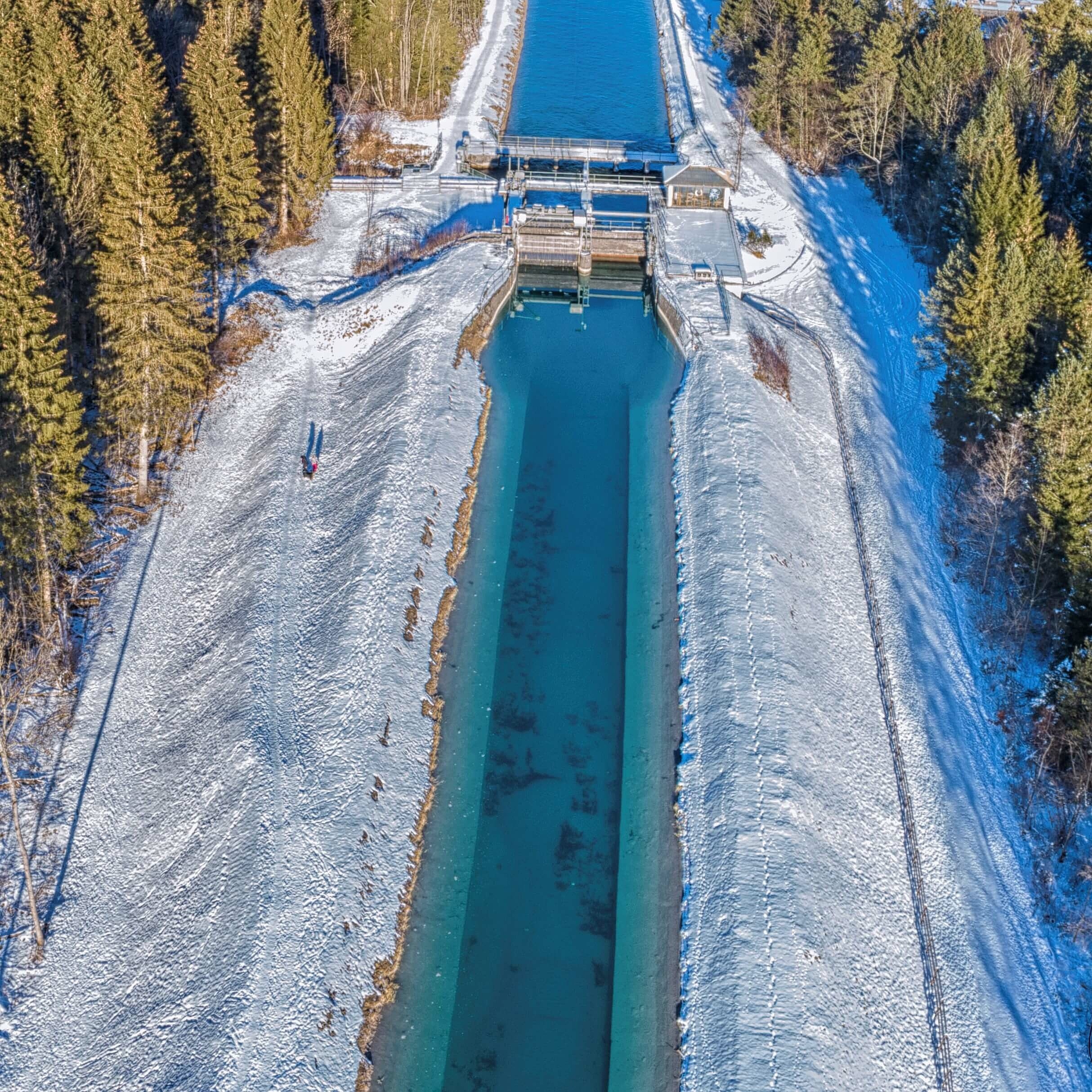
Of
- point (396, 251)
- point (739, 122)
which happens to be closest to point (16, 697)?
point (396, 251)

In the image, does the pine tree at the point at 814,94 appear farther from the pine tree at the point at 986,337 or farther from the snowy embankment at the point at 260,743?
the snowy embankment at the point at 260,743

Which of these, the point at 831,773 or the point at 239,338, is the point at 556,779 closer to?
the point at 831,773

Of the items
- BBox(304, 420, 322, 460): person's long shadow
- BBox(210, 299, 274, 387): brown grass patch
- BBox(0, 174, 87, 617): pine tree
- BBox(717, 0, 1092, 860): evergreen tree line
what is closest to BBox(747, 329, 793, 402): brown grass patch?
BBox(717, 0, 1092, 860): evergreen tree line

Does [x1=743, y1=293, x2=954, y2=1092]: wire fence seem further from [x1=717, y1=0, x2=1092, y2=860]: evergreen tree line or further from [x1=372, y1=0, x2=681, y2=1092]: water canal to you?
[x1=372, y1=0, x2=681, y2=1092]: water canal

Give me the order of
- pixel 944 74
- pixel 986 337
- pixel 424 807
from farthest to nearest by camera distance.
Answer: pixel 944 74, pixel 986 337, pixel 424 807

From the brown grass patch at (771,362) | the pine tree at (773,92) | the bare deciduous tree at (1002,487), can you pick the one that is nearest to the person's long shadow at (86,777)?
the brown grass patch at (771,362)

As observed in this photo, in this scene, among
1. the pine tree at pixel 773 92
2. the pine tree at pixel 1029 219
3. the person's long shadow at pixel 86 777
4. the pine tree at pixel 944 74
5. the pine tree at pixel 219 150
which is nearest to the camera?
the person's long shadow at pixel 86 777
